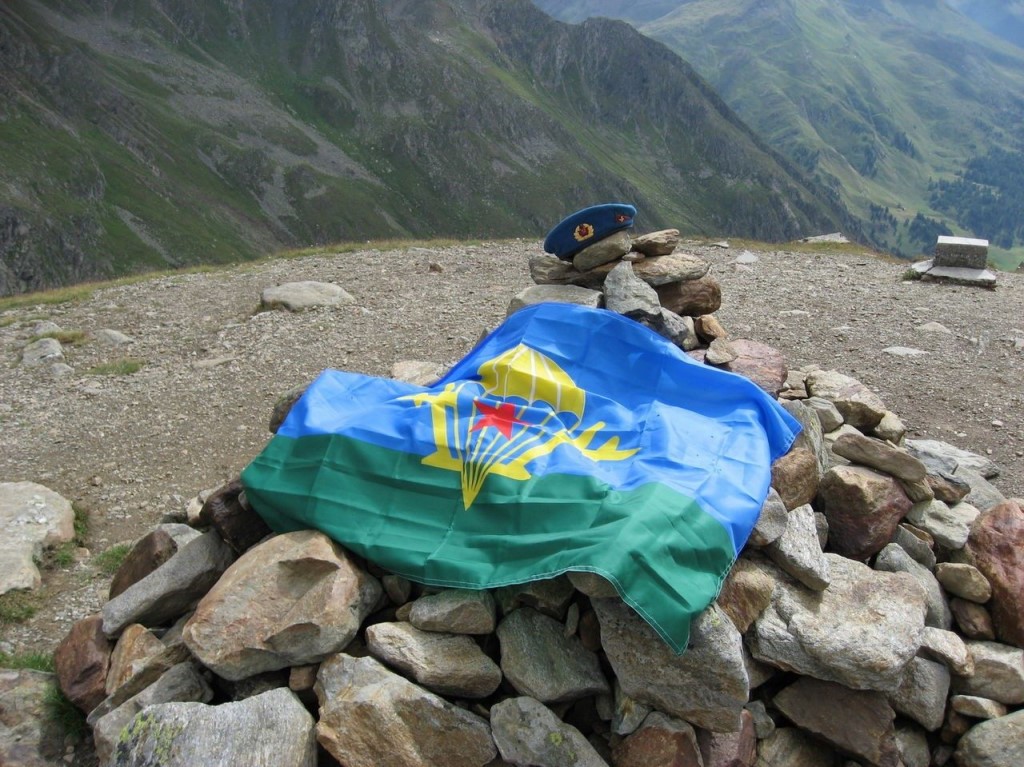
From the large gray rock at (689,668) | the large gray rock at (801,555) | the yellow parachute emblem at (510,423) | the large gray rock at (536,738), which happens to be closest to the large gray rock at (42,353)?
the yellow parachute emblem at (510,423)

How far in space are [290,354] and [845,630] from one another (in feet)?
40.4

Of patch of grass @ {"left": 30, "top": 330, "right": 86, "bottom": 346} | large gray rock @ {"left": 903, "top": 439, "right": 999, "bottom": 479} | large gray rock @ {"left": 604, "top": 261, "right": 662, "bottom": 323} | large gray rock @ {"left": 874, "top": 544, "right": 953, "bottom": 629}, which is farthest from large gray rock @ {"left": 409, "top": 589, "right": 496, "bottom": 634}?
patch of grass @ {"left": 30, "top": 330, "right": 86, "bottom": 346}

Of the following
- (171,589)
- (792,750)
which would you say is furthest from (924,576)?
(171,589)

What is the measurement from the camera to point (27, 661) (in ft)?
27.9

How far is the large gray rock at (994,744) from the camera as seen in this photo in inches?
271

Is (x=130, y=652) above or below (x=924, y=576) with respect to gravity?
below

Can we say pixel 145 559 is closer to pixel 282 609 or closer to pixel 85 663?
pixel 85 663

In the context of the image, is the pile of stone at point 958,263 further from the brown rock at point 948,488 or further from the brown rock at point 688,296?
the brown rock at point 948,488

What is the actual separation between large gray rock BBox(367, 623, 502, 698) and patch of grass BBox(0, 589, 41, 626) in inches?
214

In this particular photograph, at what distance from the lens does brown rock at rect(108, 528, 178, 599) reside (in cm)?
886

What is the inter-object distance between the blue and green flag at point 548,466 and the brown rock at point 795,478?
0.80 feet

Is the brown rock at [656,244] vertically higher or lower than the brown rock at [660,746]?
higher

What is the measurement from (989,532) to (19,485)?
511 inches

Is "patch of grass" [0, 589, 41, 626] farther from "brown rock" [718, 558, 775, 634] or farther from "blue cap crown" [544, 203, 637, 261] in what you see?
"blue cap crown" [544, 203, 637, 261]
